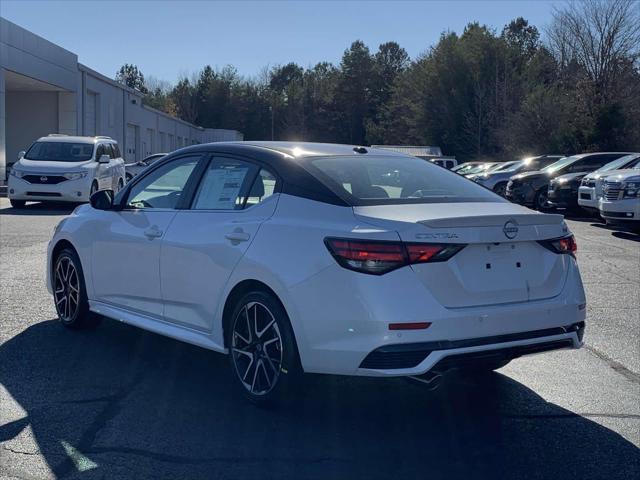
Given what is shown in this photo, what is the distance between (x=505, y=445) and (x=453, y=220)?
126 cm

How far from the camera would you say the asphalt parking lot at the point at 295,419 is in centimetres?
413

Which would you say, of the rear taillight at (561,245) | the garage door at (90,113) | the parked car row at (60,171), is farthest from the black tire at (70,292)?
the garage door at (90,113)

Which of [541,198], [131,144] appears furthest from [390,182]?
[131,144]

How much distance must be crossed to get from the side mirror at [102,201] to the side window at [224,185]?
44.7 inches

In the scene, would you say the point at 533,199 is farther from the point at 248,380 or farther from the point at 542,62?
the point at 542,62

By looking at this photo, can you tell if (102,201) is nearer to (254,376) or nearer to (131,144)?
(254,376)

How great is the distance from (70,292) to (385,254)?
3620mm

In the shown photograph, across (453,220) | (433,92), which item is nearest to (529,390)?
(453,220)

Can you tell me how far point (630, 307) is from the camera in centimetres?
856

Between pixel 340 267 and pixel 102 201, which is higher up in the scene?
pixel 102 201

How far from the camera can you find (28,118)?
40750 millimetres

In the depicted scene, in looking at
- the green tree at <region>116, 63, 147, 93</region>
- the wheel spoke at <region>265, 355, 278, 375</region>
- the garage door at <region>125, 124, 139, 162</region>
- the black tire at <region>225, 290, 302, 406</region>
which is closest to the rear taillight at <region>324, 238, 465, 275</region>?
the black tire at <region>225, 290, 302, 406</region>

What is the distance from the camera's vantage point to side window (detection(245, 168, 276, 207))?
5.16 meters

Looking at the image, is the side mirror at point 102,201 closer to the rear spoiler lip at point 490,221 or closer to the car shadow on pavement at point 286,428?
the car shadow on pavement at point 286,428
